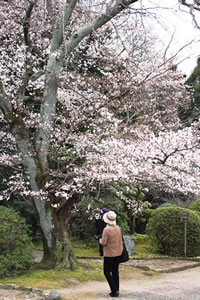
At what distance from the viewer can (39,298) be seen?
477 centimetres

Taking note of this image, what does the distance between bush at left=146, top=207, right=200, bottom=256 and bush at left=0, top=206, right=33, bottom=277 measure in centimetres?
485

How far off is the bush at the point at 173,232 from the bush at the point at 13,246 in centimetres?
485

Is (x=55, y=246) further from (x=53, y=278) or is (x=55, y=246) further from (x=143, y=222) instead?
(x=143, y=222)

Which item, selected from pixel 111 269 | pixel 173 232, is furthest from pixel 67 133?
pixel 173 232

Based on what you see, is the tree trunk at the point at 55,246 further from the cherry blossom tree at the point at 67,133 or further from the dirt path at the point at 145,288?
the dirt path at the point at 145,288

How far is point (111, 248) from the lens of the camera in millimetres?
5055

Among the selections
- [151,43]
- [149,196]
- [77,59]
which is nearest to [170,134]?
[77,59]

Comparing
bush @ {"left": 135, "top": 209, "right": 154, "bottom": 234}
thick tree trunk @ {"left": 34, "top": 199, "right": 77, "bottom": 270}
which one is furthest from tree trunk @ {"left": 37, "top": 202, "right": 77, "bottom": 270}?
bush @ {"left": 135, "top": 209, "right": 154, "bottom": 234}

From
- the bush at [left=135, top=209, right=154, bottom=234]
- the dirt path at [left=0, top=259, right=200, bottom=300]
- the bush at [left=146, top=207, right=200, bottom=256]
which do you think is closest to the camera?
the dirt path at [left=0, top=259, right=200, bottom=300]

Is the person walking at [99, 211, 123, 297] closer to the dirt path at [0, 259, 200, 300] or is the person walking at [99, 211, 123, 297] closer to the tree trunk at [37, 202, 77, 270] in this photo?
the dirt path at [0, 259, 200, 300]

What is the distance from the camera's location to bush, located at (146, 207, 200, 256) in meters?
10.1

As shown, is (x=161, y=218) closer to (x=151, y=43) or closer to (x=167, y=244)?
(x=167, y=244)

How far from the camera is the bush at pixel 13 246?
619 cm

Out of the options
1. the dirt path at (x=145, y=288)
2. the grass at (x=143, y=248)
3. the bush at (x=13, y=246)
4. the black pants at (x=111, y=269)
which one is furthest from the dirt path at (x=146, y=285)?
the grass at (x=143, y=248)
